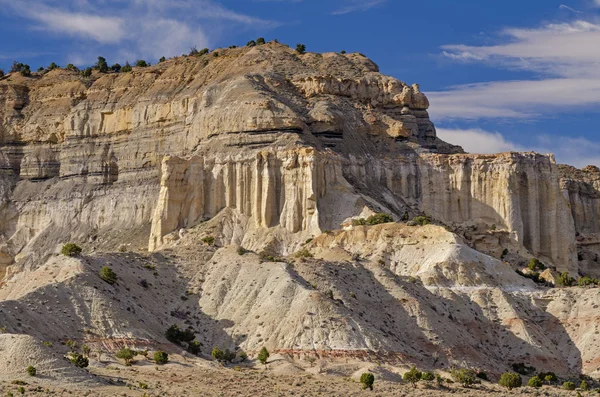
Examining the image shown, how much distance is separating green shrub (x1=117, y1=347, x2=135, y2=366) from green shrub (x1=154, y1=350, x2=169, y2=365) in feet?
4.37

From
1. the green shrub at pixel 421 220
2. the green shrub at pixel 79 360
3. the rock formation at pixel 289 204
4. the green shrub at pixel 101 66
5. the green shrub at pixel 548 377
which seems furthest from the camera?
the green shrub at pixel 101 66

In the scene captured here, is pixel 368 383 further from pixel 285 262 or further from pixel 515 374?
pixel 285 262

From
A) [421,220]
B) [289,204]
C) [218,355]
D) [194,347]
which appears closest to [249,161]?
[289,204]

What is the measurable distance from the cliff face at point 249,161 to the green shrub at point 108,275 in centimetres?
3103

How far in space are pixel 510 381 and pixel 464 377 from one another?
347cm

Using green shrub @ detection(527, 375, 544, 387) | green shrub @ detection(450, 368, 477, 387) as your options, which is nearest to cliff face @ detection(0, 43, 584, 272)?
green shrub @ detection(450, 368, 477, 387)

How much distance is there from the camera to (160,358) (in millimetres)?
88938

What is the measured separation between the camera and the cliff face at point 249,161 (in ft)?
451

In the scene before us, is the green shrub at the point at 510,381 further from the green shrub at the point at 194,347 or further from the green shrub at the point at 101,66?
the green shrub at the point at 101,66

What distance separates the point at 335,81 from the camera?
500ft

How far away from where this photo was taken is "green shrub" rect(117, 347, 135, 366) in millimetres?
88062

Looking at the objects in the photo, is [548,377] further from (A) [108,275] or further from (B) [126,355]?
(A) [108,275]

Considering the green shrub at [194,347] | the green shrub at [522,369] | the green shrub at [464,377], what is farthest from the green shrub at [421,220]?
the green shrub at [194,347]

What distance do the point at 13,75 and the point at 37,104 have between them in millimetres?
12380
